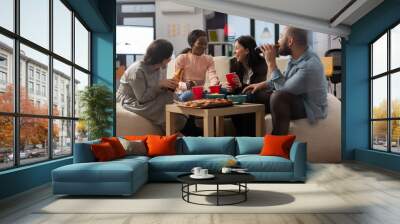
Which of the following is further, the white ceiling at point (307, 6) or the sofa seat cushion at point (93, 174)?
the white ceiling at point (307, 6)

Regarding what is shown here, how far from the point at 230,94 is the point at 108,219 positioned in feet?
18.3

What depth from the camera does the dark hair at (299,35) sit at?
31.2 feet

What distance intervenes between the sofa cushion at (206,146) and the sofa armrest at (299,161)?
1129 mm

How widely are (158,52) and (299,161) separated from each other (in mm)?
4535

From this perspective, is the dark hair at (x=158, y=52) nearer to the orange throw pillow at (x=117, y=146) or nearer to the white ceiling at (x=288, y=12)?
the white ceiling at (x=288, y=12)

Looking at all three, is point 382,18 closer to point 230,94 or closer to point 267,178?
point 230,94

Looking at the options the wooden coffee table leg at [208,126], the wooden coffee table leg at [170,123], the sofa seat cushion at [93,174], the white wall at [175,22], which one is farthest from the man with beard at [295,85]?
the sofa seat cushion at [93,174]

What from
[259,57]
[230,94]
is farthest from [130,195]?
[259,57]

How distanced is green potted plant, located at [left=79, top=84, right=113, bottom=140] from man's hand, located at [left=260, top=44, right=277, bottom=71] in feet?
11.3

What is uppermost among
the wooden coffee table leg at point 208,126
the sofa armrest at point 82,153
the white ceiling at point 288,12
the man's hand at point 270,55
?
the white ceiling at point 288,12

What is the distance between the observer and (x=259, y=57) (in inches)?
370

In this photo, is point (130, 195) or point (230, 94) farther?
point (230, 94)

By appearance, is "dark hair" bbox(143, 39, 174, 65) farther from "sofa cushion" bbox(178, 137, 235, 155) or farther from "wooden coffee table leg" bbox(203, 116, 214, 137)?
"sofa cushion" bbox(178, 137, 235, 155)

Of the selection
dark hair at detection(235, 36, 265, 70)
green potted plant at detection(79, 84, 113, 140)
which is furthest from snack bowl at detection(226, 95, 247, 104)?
green potted plant at detection(79, 84, 113, 140)
